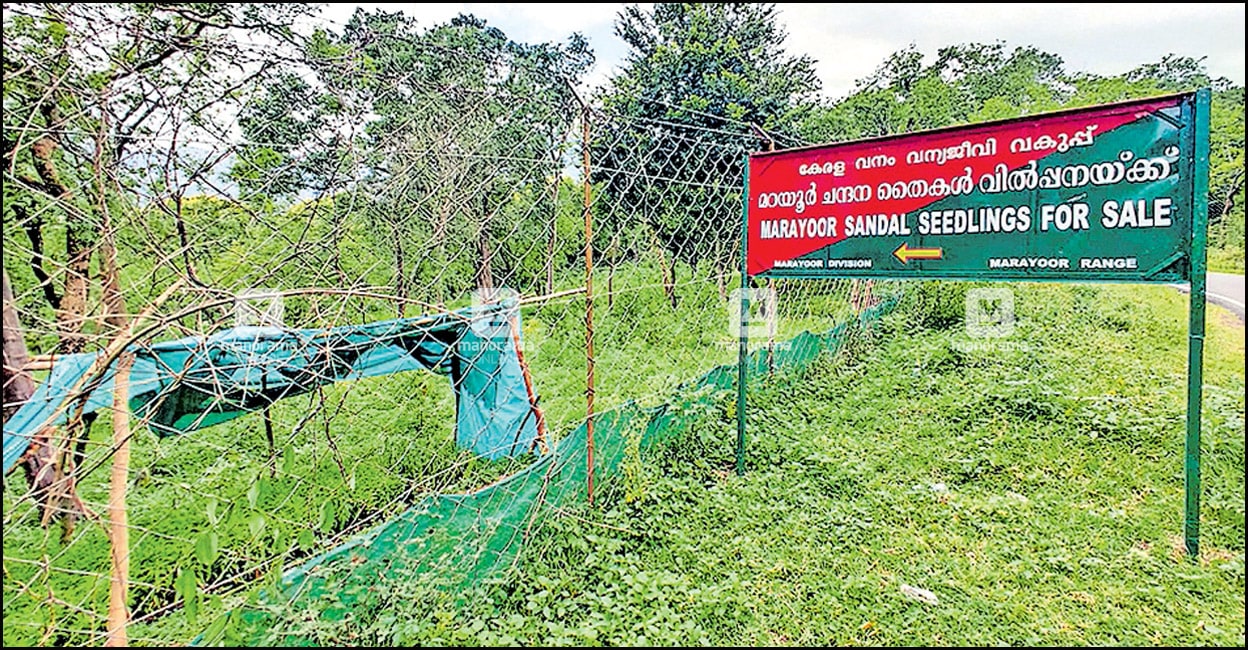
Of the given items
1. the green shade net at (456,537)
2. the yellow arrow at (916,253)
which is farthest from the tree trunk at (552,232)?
the yellow arrow at (916,253)

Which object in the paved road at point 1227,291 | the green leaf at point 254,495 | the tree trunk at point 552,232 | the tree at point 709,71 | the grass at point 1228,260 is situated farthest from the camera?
the grass at point 1228,260

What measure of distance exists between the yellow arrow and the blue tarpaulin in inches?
68.7

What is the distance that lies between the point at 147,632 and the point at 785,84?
262 inches

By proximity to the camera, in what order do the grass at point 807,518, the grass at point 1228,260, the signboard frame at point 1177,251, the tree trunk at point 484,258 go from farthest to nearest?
1. the grass at point 1228,260
2. the tree trunk at point 484,258
3. the signboard frame at point 1177,251
4. the grass at point 807,518

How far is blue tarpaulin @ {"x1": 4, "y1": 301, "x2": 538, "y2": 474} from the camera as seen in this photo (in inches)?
57.0

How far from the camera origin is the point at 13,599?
151cm

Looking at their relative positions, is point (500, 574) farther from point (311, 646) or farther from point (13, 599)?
point (13, 599)

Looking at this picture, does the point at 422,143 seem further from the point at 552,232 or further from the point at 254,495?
the point at 254,495

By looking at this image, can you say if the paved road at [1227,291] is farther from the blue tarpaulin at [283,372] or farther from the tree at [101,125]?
the tree at [101,125]

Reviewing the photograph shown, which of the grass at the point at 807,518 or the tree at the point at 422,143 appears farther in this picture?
the grass at the point at 807,518

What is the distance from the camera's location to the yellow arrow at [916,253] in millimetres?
2801

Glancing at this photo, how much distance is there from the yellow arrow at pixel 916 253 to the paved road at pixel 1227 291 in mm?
5621

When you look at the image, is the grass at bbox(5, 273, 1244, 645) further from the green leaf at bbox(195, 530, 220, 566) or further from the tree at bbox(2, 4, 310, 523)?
the tree at bbox(2, 4, 310, 523)

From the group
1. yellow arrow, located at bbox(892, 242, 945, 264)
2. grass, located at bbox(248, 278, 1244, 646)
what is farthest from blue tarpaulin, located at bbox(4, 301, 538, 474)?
yellow arrow, located at bbox(892, 242, 945, 264)
